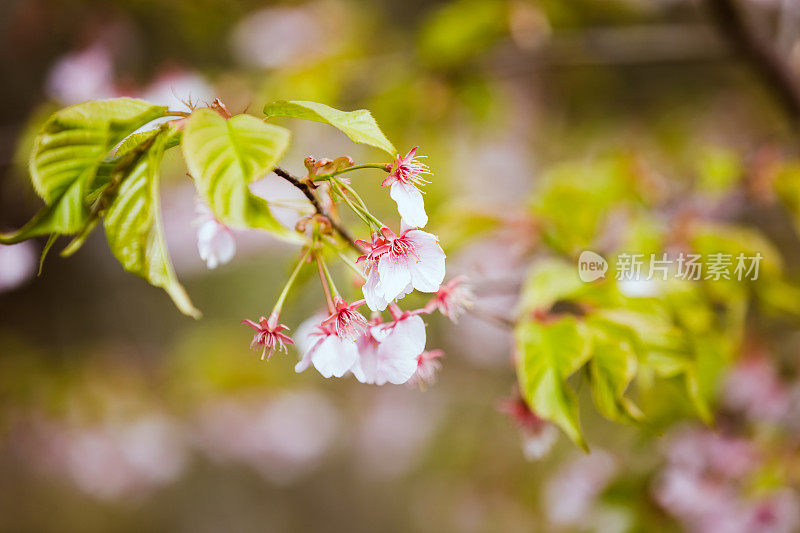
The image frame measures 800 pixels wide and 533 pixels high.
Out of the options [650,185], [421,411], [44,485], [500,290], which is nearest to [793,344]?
[650,185]

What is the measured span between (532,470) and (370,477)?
93cm

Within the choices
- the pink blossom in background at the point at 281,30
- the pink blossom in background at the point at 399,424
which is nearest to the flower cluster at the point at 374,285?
the pink blossom in background at the point at 281,30

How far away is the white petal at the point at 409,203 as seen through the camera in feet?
1.26

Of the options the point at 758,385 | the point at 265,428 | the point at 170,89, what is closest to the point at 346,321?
the point at 170,89

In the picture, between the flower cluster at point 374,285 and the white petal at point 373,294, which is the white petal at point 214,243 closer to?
the flower cluster at point 374,285

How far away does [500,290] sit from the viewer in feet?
2.60

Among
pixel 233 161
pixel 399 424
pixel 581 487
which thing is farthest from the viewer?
pixel 399 424

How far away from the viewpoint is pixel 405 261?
40cm

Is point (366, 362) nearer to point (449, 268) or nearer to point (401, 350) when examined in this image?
point (401, 350)

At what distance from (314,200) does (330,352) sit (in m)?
0.11

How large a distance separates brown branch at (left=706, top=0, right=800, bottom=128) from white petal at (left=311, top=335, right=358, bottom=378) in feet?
2.63

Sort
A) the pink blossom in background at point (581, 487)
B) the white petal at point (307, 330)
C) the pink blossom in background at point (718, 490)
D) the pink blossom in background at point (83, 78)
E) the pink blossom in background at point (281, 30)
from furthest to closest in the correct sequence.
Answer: the pink blossom in background at point (281, 30), the pink blossom in background at point (83, 78), the pink blossom in background at point (581, 487), the pink blossom in background at point (718, 490), the white petal at point (307, 330)

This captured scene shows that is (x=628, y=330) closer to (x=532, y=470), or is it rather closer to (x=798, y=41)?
(x=798, y=41)

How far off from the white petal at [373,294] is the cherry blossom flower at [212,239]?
0.14 metres
